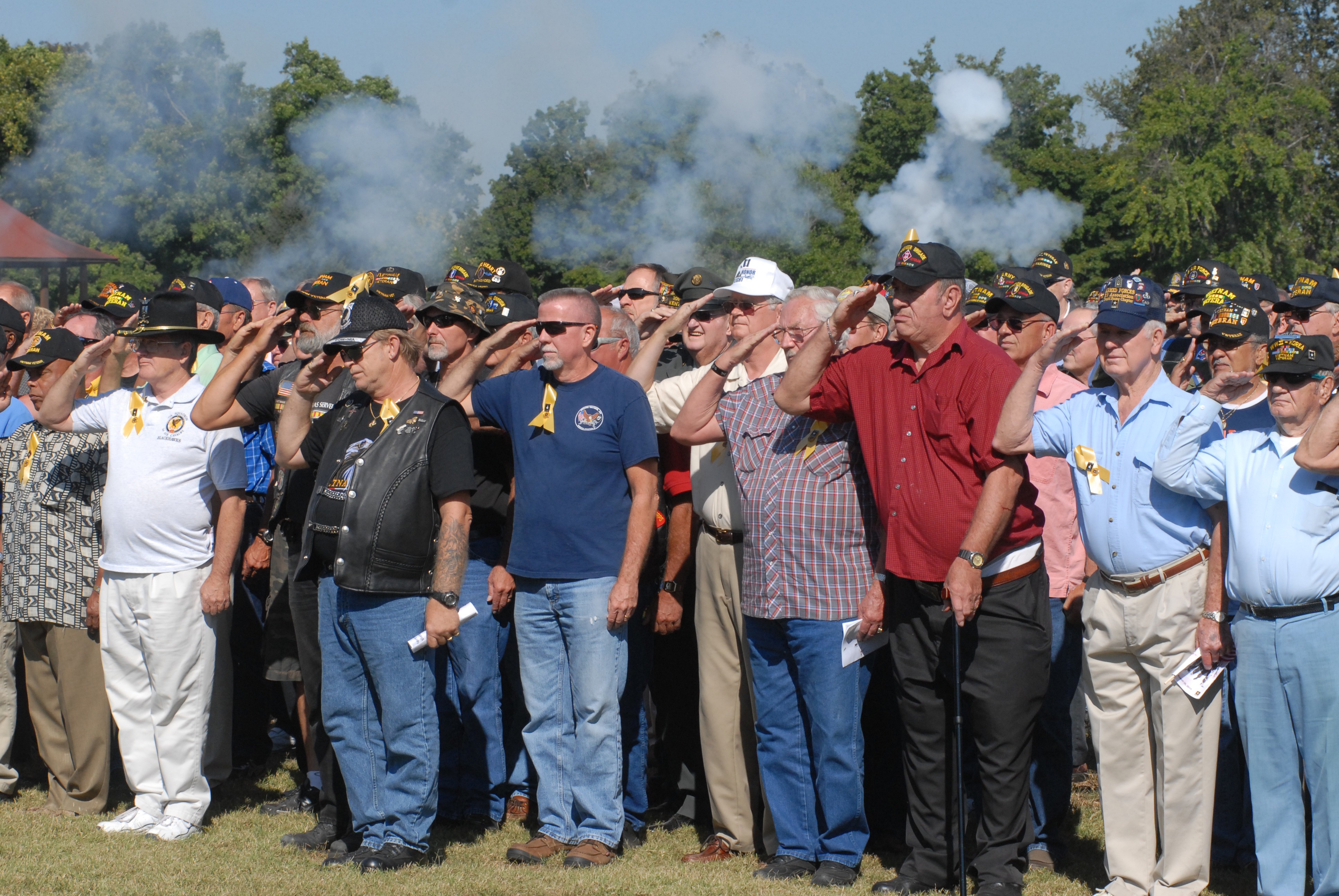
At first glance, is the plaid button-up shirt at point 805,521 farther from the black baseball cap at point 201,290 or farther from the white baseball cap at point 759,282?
the black baseball cap at point 201,290

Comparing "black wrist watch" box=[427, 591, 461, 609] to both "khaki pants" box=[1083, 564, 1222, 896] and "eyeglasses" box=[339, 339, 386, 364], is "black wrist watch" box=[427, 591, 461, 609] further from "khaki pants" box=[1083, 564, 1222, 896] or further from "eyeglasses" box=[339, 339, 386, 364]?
"khaki pants" box=[1083, 564, 1222, 896]

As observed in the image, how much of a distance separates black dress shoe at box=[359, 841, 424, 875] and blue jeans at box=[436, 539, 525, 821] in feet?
2.62

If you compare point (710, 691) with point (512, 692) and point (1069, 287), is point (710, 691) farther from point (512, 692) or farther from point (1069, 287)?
point (1069, 287)

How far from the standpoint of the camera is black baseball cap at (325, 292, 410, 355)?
5.45 metres

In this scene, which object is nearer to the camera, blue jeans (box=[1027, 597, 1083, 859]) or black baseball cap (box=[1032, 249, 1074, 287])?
blue jeans (box=[1027, 597, 1083, 859])

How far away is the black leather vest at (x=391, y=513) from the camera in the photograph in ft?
17.6

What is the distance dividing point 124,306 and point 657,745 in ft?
13.6

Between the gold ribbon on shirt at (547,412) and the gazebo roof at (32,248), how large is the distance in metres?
20.3

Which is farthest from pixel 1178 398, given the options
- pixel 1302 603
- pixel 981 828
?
pixel 981 828

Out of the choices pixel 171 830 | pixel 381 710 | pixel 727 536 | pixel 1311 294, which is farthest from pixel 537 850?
pixel 1311 294

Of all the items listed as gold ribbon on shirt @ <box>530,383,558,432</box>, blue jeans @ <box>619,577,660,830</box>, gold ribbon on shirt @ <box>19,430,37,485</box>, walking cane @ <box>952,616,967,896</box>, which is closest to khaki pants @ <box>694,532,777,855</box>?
blue jeans @ <box>619,577,660,830</box>

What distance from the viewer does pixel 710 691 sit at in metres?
5.83

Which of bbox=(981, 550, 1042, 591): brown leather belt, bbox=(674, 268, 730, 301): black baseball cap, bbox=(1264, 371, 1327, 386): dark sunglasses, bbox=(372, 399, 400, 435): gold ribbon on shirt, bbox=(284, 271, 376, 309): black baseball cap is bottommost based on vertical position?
bbox=(981, 550, 1042, 591): brown leather belt

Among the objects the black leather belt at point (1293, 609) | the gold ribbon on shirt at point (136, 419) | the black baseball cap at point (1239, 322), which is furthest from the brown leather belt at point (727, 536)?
the gold ribbon on shirt at point (136, 419)
